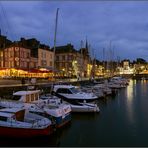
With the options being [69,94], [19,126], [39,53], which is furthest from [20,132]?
[39,53]

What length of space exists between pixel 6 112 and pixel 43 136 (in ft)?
10.7

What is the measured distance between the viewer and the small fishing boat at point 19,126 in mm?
19656

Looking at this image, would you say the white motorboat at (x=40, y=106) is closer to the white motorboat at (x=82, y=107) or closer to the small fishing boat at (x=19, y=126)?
the small fishing boat at (x=19, y=126)

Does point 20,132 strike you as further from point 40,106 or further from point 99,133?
point 99,133

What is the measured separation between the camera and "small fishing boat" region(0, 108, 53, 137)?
19.7m

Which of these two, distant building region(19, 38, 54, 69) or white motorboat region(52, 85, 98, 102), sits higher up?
distant building region(19, 38, 54, 69)

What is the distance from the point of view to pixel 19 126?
19609 mm

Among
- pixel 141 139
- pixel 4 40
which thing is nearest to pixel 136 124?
pixel 141 139

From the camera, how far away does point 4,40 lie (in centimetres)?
8138

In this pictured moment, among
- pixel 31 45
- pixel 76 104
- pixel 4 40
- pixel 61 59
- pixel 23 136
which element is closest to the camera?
pixel 23 136

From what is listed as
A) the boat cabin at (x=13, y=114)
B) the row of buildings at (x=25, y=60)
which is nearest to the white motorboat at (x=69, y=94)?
the boat cabin at (x=13, y=114)

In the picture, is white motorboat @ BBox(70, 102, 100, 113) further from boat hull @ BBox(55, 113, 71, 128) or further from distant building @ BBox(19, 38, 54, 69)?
distant building @ BBox(19, 38, 54, 69)

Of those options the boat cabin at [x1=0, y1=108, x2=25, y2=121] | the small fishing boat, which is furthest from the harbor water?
the boat cabin at [x1=0, y1=108, x2=25, y2=121]

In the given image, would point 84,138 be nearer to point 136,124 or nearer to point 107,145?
point 107,145
